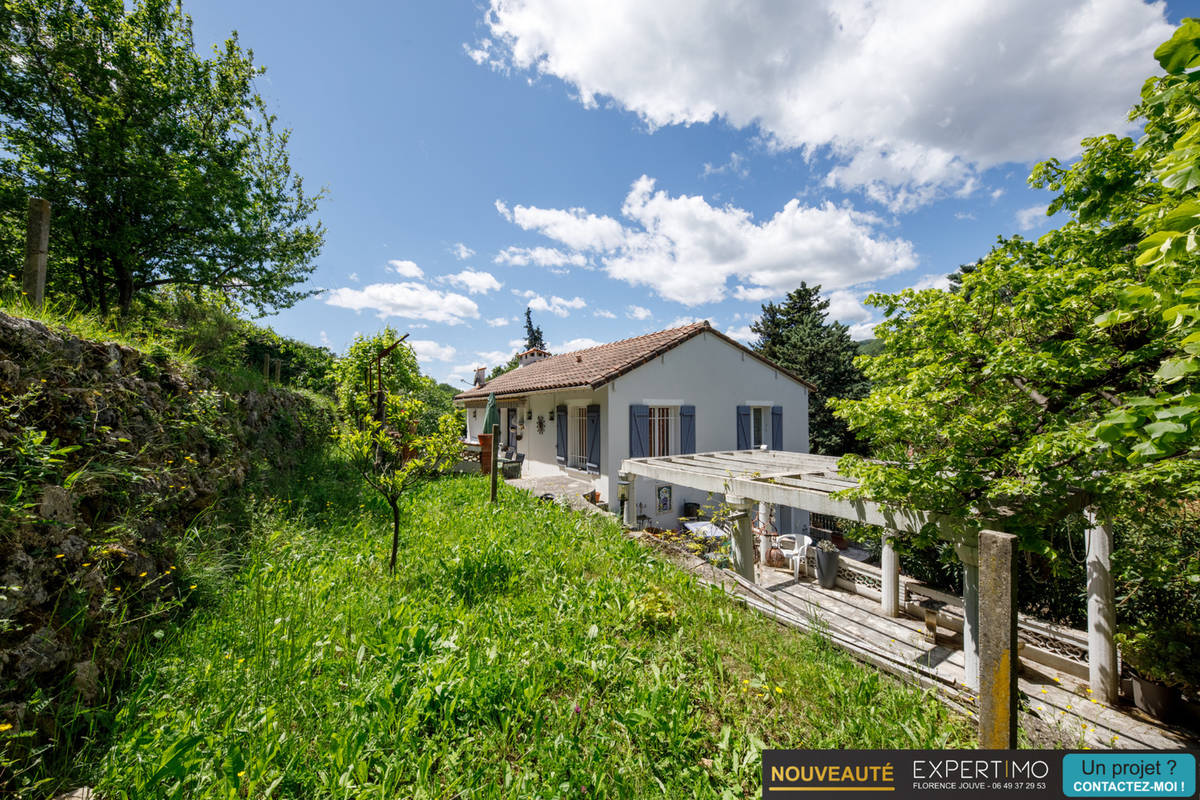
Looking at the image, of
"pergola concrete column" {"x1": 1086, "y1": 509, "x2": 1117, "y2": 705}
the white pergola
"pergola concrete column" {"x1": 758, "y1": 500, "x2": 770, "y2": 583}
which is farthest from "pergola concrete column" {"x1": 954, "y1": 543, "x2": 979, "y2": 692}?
"pergola concrete column" {"x1": 758, "y1": 500, "x2": 770, "y2": 583}

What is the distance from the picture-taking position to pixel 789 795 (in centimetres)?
204

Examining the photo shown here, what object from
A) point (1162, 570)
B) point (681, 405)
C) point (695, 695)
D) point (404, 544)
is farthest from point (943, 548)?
point (404, 544)

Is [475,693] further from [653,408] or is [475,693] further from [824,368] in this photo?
[824,368]

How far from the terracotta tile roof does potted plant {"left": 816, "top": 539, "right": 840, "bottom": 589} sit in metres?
5.67

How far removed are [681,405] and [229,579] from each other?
963 centimetres

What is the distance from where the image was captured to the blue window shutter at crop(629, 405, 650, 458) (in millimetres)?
10391

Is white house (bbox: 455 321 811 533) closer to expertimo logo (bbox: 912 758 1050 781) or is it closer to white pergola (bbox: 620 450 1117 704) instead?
white pergola (bbox: 620 450 1117 704)

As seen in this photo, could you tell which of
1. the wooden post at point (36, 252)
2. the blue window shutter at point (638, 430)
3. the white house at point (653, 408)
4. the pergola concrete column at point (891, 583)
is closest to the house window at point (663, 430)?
the white house at point (653, 408)

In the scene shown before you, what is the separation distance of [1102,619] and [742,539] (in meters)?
3.69

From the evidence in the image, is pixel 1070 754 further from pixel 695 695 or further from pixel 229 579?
pixel 229 579

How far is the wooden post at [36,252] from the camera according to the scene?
412cm

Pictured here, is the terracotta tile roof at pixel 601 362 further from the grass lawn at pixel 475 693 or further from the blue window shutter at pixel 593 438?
the grass lawn at pixel 475 693

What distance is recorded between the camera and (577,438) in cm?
1169

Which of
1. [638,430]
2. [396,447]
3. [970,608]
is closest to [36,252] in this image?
[396,447]
